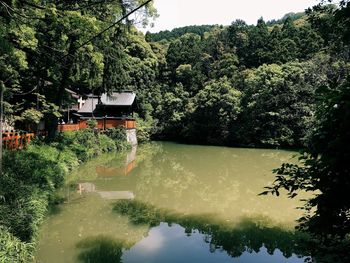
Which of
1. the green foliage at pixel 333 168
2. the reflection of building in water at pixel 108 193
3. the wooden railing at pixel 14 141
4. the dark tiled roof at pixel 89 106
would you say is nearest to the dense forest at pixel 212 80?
the green foliage at pixel 333 168

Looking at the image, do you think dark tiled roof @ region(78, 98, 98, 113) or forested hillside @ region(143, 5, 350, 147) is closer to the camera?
dark tiled roof @ region(78, 98, 98, 113)

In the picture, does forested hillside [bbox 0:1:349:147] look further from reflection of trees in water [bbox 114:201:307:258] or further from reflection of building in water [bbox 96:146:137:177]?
reflection of trees in water [bbox 114:201:307:258]

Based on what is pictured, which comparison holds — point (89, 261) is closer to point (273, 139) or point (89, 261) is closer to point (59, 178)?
point (59, 178)

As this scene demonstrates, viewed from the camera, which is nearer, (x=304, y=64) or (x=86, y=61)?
(x=86, y=61)

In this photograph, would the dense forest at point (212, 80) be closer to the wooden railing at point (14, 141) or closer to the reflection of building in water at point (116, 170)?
the wooden railing at point (14, 141)

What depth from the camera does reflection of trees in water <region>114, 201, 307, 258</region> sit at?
28.5 ft

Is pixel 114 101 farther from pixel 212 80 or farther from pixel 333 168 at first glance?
pixel 333 168

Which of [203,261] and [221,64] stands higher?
[221,64]

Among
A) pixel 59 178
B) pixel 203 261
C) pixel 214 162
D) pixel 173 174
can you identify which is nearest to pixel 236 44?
pixel 214 162

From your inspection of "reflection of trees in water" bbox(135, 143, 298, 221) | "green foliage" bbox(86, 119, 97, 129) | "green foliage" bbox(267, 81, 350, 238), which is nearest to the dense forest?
"green foliage" bbox(267, 81, 350, 238)

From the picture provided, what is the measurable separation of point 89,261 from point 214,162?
17732 millimetres

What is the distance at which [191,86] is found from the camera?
1989 inches

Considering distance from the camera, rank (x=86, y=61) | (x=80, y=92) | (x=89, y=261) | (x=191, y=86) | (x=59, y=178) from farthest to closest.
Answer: (x=191, y=86)
(x=80, y=92)
(x=86, y=61)
(x=59, y=178)
(x=89, y=261)

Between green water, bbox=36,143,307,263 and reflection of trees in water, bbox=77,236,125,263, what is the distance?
0.07 ft
